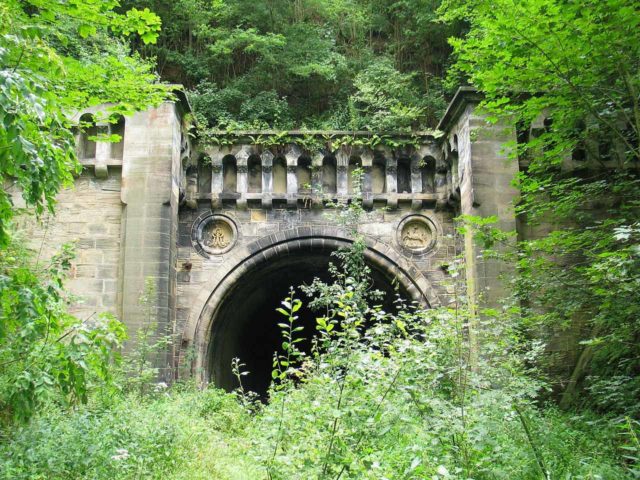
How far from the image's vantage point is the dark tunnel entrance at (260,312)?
Result: 1198 cm

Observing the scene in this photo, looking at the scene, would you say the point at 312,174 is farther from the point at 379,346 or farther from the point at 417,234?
the point at 379,346

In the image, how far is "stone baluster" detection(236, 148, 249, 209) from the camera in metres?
11.5

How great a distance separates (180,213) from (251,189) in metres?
1.36

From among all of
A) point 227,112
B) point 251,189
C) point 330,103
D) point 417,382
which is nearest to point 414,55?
point 330,103

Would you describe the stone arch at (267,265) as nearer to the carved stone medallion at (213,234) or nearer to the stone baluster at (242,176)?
the carved stone medallion at (213,234)

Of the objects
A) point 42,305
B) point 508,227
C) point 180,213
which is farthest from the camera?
point 180,213

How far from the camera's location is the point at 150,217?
33.6 ft

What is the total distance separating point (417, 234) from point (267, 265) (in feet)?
9.19

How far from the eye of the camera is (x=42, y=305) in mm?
4543

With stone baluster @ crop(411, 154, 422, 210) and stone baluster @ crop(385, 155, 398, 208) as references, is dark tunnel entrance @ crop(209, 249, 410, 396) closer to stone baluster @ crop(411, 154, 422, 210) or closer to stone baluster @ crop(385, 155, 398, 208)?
stone baluster @ crop(385, 155, 398, 208)

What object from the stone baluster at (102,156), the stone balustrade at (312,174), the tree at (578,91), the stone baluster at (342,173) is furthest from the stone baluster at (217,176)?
the tree at (578,91)

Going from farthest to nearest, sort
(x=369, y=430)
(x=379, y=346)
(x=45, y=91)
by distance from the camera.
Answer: (x=379, y=346) → (x=369, y=430) → (x=45, y=91)

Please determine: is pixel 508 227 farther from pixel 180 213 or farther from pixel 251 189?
pixel 180 213

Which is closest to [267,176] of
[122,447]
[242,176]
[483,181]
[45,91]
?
[242,176]
